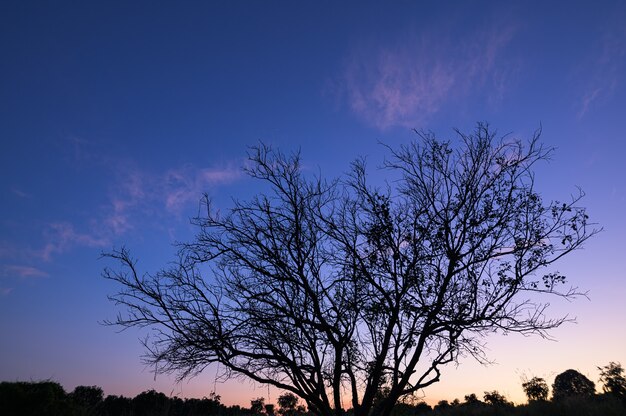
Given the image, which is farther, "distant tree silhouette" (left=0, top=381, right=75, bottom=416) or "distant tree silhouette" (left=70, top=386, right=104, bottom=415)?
"distant tree silhouette" (left=70, top=386, right=104, bottom=415)

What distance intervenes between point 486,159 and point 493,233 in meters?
2.07

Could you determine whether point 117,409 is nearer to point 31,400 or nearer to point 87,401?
point 87,401

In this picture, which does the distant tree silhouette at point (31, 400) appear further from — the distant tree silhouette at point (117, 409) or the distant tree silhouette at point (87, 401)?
the distant tree silhouette at point (117, 409)

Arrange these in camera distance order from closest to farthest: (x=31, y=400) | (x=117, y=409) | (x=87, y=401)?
(x=31, y=400)
(x=87, y=401)
(x=117, y=409)

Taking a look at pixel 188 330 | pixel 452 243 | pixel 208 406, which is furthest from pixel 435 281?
pixel 208 406

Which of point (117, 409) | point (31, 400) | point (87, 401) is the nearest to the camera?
point (31, 400)

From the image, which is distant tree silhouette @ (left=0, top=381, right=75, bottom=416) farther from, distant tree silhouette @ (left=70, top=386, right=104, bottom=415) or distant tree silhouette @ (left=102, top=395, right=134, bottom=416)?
distant tree silhouette @ (left=102, top=395, right=134, bottom=416)

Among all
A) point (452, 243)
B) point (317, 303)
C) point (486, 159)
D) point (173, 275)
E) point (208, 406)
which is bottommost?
point (208, 406)

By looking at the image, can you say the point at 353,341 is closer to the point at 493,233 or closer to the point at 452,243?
the point at 452,243

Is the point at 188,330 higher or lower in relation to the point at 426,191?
lower

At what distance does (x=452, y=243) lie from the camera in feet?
29.8

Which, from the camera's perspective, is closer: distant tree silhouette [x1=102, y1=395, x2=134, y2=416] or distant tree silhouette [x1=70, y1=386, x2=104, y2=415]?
distant tree silhouette [x1=102, y1=395, x2=134, y2=416]

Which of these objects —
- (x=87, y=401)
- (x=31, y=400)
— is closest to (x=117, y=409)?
(x=87, y=401)

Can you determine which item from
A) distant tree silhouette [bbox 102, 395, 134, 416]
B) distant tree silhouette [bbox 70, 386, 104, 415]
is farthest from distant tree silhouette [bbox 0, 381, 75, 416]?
distant tree silhouette [bbox 102, 395, 134, 416]
